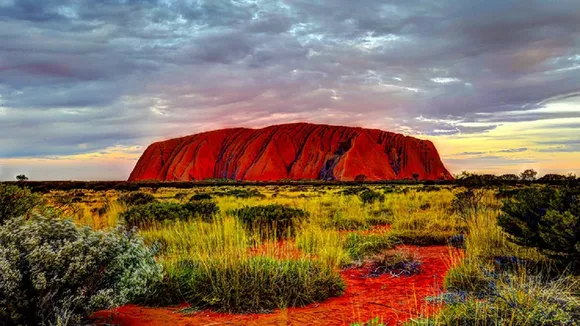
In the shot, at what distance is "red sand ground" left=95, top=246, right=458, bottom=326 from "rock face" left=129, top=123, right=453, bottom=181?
9388 centimetres

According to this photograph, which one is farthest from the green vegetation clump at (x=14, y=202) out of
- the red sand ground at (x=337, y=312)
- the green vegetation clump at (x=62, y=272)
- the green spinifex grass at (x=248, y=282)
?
the green spinifex grass at (x=248, y=282)

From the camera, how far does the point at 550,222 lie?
646 cm

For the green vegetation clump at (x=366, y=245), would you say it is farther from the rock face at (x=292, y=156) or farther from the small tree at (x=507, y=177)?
the rock face at (x=292, y=156)

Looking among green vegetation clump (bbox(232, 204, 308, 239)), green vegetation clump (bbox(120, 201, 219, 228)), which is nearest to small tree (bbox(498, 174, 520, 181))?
green vegetation clump (bbox(232, 204, 308, 239))

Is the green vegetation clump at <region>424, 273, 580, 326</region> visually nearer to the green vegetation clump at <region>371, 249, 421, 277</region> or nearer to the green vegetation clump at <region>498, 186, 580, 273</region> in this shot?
the green vegetation clump at <region>498, 186, 580, 273</region>

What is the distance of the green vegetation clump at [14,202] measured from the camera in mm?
6445

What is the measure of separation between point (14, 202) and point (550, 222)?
26.7ft

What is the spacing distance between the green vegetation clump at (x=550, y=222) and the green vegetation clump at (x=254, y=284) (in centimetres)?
316

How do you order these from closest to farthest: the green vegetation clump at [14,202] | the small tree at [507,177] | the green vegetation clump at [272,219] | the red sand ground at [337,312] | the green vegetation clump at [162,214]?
the red sand ground at [337,312] < the green vegetation clump at [14,202] < the green vegetation clump at [272,219] < the green vegetation clump at [162,214] < the small tree at [507,177]

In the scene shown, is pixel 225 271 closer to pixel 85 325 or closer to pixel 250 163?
pixel 85 325

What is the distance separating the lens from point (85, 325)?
4.45 metres

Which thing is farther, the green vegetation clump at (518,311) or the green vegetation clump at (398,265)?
the green vegetation clump at (398,265)

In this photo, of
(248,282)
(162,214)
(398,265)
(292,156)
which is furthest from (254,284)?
(292,156)

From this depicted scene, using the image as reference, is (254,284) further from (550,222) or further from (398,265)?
(550,222)
